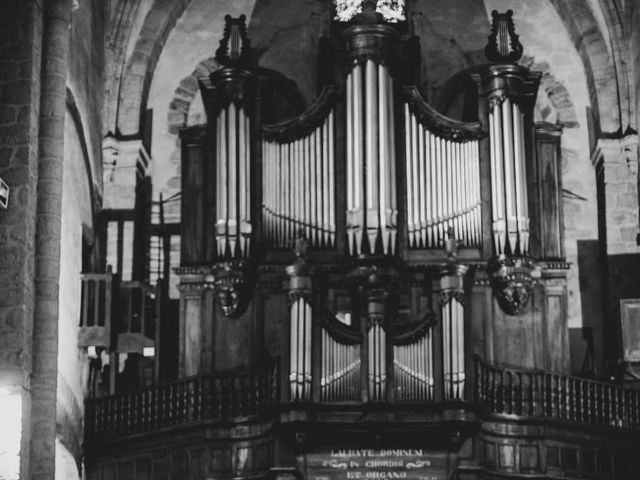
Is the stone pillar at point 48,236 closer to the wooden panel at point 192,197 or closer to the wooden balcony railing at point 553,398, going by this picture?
the wooden panel at point 192,197

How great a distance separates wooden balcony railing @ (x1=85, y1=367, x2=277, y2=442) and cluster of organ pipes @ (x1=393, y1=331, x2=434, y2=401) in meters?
1.99

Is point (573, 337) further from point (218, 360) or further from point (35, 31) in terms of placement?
point (35, 31)

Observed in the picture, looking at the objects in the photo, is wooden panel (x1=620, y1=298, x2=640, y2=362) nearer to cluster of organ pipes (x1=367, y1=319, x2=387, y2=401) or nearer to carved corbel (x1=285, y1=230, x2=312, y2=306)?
cluster of organ pipes (x1=367, y1=319, x2=387, y2=401)

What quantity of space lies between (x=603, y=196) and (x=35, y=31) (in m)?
11.5

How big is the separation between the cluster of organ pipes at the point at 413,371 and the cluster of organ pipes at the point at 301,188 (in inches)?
109

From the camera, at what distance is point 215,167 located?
105 feet

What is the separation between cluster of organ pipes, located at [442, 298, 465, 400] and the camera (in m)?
29.4

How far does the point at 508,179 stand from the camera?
3156cm

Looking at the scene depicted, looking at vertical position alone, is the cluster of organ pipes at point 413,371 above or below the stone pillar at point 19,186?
below

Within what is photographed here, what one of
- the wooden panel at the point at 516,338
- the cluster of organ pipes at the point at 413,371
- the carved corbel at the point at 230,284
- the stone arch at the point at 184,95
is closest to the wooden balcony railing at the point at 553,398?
the wooden panel at the point at 516,338

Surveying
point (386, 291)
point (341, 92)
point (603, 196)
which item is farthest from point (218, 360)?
point (603, 196)

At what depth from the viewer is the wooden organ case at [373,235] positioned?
97.3 feet

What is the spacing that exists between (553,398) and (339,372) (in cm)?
357

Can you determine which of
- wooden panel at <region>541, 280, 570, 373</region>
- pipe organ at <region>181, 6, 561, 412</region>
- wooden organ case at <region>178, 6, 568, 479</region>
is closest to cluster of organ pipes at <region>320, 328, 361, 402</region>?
wooden organ case at <region>178, 6, 568, 479</region>
